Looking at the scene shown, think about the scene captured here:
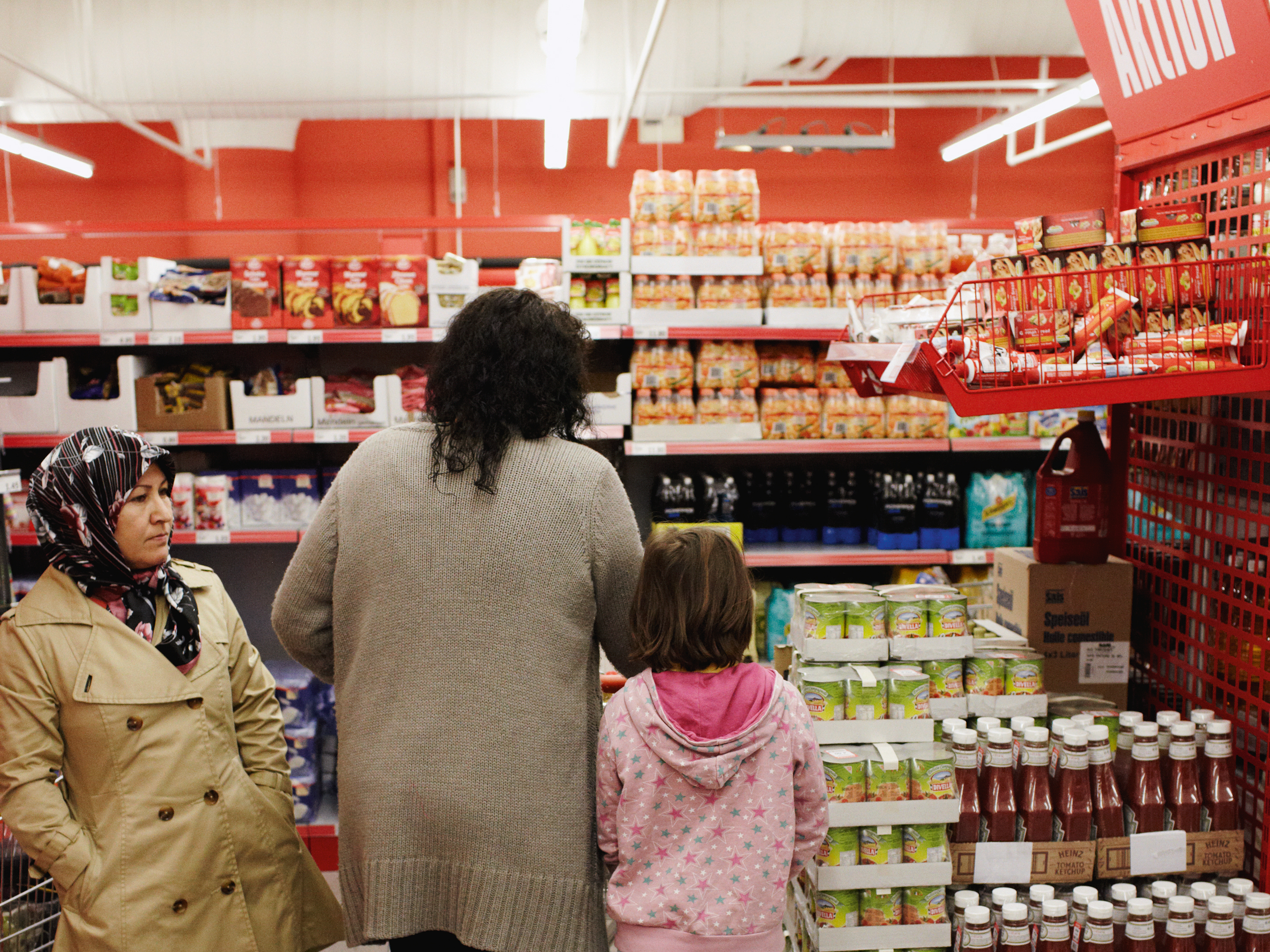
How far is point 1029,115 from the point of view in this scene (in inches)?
303

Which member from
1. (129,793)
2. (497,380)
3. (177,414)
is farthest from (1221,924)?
(177,414)

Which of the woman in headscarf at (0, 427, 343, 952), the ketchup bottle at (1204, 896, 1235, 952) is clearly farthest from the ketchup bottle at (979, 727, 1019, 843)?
the woman in headscarf at (0, 427, 343, 952)

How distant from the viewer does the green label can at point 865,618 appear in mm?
2191

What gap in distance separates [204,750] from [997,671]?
5.45 feet

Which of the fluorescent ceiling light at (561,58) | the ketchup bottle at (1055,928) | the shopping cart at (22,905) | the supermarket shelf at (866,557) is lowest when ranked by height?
the shopping cart at (22,905)

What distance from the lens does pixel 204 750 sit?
1931mm

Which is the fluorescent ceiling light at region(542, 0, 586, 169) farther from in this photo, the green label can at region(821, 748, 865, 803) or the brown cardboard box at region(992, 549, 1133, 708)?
the green label can at region(821, 748, 865, 803)

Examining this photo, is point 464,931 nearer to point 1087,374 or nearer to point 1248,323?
point 1087,374

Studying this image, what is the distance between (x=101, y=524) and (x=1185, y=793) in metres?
2.20

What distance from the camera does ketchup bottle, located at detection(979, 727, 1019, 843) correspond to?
79.5 inches

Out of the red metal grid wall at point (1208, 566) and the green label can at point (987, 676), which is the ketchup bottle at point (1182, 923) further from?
the green label can at point (987, 676)

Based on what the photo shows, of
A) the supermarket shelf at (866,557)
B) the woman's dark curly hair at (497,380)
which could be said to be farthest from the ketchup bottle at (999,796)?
the supermarket shelf at (866,557)

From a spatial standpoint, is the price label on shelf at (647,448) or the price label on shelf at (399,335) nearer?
the price label on shelf at (399,335)

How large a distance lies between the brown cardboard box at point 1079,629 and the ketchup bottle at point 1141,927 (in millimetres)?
635
